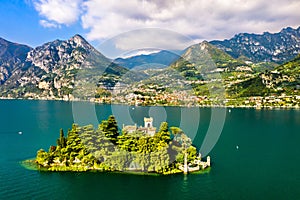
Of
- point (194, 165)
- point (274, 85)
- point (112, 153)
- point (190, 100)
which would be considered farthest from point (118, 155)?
point (274, 85)

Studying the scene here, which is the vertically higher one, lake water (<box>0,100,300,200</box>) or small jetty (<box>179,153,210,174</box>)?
small jetty (<box>179,153,210,174</box>)

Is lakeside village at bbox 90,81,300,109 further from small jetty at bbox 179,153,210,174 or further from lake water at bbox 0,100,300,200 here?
small jetty at bbox 179,153,210,174

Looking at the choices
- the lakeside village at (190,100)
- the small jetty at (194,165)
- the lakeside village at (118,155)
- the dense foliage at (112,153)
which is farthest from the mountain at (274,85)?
the dense foliage at (112,153)

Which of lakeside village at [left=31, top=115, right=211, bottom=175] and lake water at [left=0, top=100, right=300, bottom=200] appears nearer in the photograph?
lake water at [left=0, top=100, right=300, bottom=200]

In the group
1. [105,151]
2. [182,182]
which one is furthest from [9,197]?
[182,182]

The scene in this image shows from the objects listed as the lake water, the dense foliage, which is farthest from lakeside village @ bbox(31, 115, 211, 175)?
the lake water

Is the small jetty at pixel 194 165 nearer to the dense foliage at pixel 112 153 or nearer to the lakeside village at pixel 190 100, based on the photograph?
the dense foliage at pixel 112 153

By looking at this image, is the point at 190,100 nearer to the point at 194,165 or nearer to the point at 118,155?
the point at 194,165

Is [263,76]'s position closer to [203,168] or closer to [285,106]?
[285,106]
